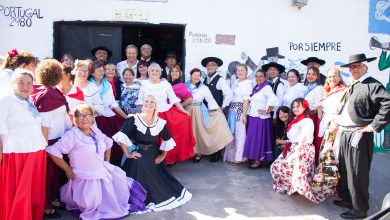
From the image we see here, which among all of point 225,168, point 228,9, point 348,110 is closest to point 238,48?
point 228,9

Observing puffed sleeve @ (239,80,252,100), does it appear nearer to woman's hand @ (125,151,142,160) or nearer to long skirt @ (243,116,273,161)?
long skirt @ (243,116,273,161)

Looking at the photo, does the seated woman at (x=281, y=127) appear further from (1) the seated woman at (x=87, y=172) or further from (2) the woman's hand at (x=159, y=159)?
(1) the seated woman at (x=87, y=172)

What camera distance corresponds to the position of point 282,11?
7234 mm

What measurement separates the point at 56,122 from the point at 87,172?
0.63 m

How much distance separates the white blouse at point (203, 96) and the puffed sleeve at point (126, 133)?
1.65m

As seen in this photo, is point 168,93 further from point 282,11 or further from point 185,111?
point 282,11

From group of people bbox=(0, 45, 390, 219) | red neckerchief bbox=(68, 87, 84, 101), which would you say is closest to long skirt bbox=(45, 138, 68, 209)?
group of people bbox=(0, 45, 390, 219)

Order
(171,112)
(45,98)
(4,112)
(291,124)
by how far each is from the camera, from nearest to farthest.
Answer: (4,112)
(45,98)
(291,124)
(171,112)

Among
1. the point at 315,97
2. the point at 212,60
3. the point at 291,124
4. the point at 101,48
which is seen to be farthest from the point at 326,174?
the point at 101,48

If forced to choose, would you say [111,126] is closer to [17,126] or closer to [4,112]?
[17,126]

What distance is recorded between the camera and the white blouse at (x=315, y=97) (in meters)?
5.26

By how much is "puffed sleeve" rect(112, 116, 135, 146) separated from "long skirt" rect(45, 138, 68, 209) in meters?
0.63

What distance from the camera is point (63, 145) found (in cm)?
387

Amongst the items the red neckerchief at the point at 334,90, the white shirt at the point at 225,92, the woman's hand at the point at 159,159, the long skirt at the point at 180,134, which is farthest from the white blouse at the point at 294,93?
the woman's hand at the point at 159,159
